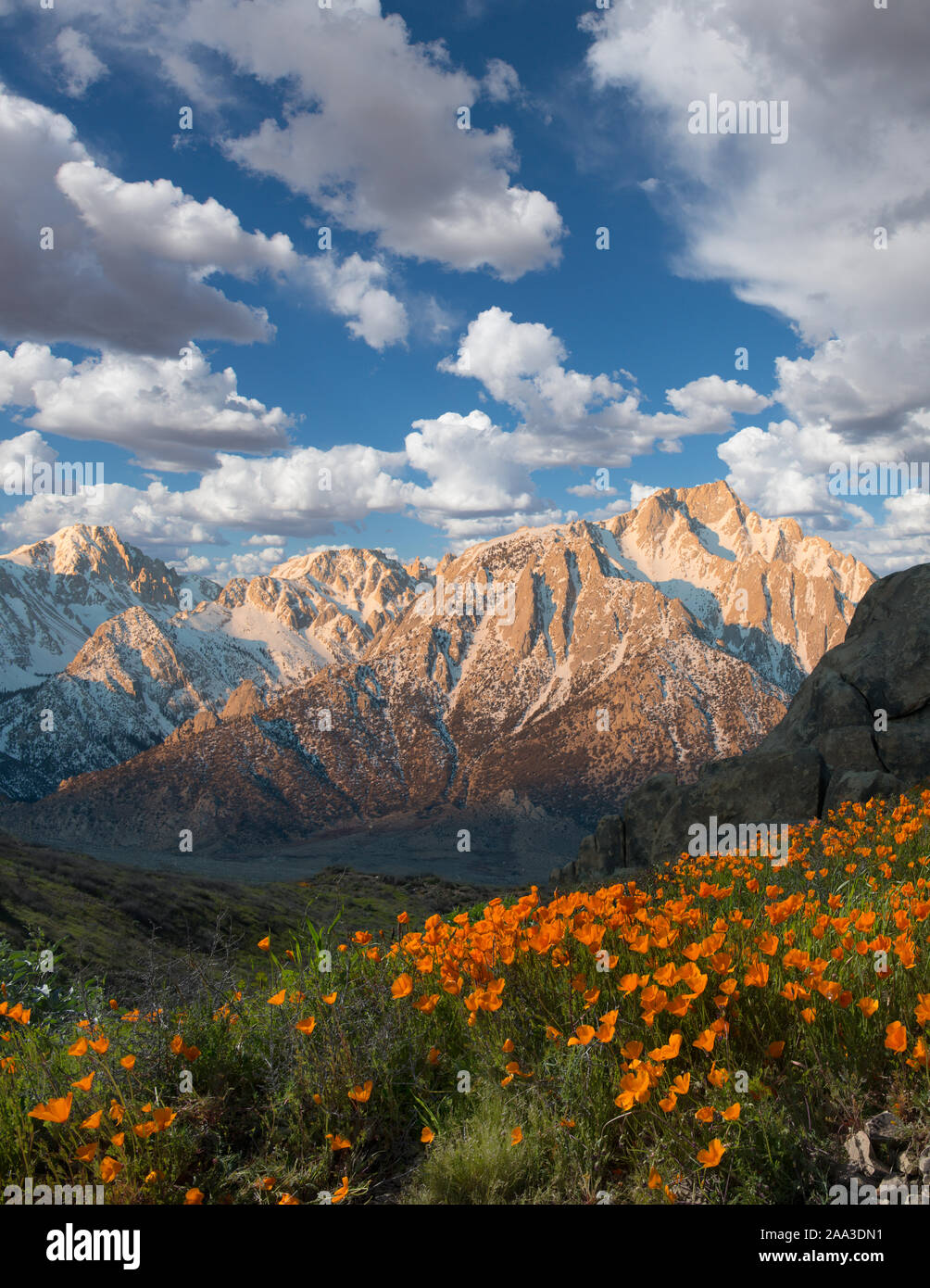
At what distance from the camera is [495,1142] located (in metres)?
3.25

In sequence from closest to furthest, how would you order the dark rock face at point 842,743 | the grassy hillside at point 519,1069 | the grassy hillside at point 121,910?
the grassy hillside at point 519,1069, the grassy hillside at point 121,910, the dark rock face at point 842,743

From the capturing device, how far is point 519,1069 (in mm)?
3814

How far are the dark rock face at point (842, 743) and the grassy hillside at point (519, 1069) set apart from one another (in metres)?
16.4

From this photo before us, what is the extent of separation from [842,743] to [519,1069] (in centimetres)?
2313

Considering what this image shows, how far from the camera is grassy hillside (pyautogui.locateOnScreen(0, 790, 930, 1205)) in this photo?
3.19 metres

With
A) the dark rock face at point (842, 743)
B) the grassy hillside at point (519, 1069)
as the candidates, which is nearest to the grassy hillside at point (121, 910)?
the grassy hillside at point (519, 1069)

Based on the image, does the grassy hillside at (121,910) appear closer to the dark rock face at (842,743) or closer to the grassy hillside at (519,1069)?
the grassy hillside at (519,1069)

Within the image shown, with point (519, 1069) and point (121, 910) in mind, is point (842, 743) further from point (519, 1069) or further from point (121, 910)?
point (121, 910)

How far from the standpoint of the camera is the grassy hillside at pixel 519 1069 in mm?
3193

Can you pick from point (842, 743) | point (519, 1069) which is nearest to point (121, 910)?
point (842, 743)
